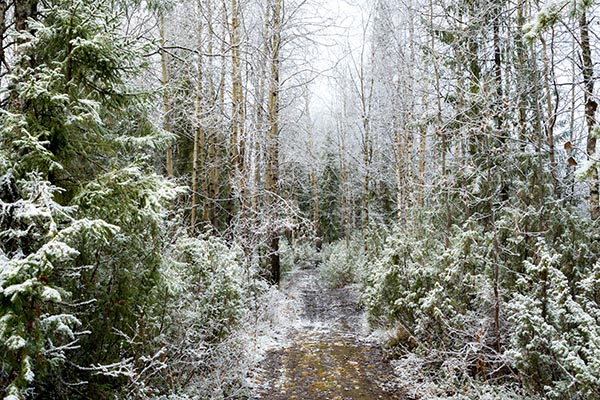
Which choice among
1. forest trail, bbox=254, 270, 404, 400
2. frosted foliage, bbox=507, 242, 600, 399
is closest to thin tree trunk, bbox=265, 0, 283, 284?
forest trail, bbox=254, 270, 404, 400

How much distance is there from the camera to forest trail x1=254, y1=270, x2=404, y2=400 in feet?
18.8

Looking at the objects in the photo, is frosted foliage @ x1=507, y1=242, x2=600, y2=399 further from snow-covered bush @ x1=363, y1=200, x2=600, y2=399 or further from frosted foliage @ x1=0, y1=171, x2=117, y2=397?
frosted foliage @ x1=0, y1=171, x2=117, y2=397

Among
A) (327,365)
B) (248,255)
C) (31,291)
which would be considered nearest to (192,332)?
(31,291)

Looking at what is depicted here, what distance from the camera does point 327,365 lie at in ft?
22.6

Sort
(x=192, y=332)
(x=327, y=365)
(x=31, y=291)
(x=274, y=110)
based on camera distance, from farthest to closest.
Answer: (x=274, y=110), (x=327, y=365), (x=192, y=332), (x=31, y=291)

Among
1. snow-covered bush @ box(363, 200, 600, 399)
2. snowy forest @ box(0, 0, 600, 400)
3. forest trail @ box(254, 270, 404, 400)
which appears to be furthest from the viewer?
forest trail @ box(254, 270, 404, 400)

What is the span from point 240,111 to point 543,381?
335 inches

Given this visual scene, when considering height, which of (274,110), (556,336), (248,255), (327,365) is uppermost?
(274,110)

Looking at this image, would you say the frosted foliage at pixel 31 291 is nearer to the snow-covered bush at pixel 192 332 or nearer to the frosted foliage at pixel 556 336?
the snow-covered bush at pixel 192 332

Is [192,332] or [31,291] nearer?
[31,291]

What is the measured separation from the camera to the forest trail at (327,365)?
572 cm

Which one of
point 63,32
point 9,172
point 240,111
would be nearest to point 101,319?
point 9,172

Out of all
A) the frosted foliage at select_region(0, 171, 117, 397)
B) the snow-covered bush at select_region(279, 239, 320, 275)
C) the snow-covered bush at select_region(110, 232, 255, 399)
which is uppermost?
the frosted foliage at select_region(0, 171, 117, 397)

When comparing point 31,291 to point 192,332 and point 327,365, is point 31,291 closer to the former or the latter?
point 192,332
